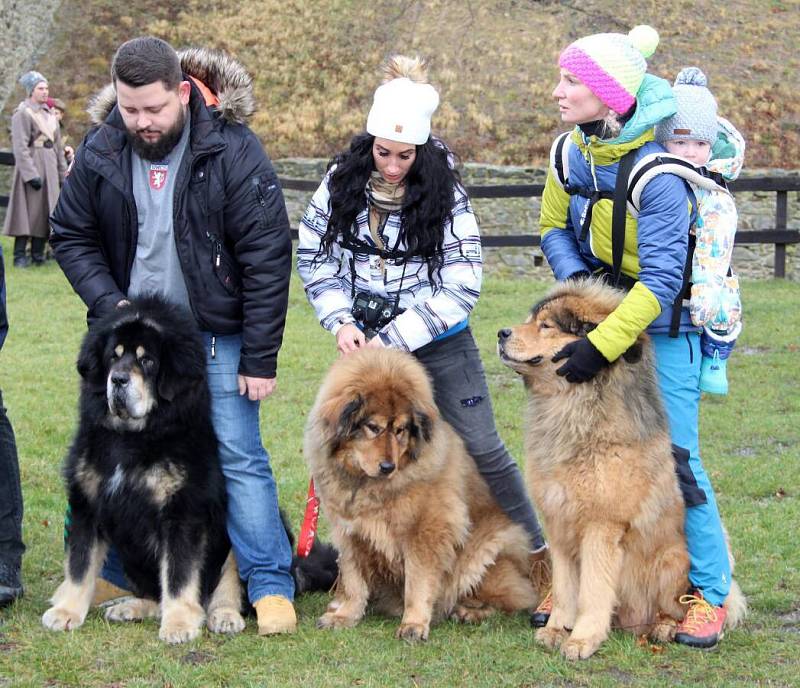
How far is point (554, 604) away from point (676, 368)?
3.75 ft

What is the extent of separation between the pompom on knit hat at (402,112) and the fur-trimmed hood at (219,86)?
1.89 feet

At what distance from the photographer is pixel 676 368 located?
4.41 metres

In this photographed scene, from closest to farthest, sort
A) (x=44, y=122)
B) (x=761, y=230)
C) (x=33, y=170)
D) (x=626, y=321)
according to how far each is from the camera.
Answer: (x=626, y=321), (x=33, y=170), (x=44, y=122), (x=761, y=230)

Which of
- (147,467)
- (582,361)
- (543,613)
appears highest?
(582,361)

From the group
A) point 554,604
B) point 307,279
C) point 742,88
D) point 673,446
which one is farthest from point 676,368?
point 742,88

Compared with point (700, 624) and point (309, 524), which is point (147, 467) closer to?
point (309, 524)

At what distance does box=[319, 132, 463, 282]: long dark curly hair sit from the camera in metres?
4.55

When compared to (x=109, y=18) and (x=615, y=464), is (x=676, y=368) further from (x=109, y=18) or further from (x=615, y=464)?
(x=109, y=18)

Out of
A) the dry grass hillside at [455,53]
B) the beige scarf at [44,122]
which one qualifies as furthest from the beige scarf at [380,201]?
the dry grass hillside at [455,53]

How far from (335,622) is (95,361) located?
157 cm

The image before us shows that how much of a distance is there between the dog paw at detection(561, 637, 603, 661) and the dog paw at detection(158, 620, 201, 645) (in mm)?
1550

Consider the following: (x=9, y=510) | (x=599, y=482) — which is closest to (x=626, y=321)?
(x=599, y=482)

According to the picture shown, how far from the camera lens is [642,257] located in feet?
13.7

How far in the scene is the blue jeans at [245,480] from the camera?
4547 mm
